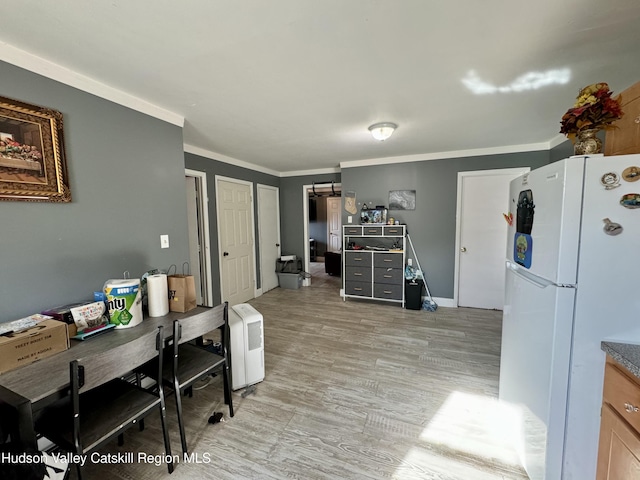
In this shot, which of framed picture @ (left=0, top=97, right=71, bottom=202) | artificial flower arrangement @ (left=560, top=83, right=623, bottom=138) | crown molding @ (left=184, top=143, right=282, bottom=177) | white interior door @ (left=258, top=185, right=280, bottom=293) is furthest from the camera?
white interior door @ (left=258, top=185, right=280, bottom=293)

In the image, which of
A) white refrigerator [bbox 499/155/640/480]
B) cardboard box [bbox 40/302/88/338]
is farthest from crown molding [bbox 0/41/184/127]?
white refrigerator [bbox 499/155/640/480]

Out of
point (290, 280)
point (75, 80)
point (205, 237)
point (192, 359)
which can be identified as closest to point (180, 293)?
point (192, 359)

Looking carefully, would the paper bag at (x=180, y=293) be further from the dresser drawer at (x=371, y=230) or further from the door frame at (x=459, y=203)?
the door frame at (x=459, y=203)

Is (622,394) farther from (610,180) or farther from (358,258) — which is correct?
(358,258)

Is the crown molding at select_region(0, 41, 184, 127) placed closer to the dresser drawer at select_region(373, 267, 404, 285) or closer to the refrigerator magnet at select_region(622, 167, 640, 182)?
the refrigerator magnet at select_region(622, 167, 640, 182)

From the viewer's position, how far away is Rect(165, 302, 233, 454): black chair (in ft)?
4.93

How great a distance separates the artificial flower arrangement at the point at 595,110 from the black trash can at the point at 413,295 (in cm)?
292

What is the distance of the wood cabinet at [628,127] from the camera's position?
1187mm

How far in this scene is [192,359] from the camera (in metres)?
1.79

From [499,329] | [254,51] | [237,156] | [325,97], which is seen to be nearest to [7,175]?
[254,51]

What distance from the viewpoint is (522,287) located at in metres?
1.43

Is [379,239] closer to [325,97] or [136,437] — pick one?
[325,97]

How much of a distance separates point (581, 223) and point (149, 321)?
2448 millimetres

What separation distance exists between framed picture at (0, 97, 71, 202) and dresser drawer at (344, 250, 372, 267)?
11.1 feet
